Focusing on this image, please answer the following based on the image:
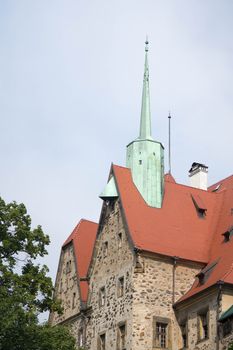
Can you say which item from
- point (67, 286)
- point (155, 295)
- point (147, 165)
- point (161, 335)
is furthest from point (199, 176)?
point (161, 335)

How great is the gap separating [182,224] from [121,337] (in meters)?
6.59

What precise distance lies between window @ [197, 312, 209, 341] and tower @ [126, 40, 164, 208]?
24.0ft

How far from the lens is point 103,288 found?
37625mm

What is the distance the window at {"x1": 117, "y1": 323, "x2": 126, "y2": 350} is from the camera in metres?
34.5

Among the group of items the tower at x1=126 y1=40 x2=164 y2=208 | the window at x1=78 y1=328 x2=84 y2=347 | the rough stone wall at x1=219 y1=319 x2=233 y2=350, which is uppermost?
the tower at x1=126 y1=40 x2=164 y2=208

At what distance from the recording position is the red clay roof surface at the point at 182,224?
35.3m

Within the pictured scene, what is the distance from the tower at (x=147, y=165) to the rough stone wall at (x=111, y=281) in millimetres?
1773

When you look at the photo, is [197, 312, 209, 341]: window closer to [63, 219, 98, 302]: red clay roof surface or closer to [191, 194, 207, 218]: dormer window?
[191, 194, 207, 218]: dormer window

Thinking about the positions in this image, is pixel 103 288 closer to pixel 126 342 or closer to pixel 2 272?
pixel 126 342

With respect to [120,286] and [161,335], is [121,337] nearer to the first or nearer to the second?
[161,335]

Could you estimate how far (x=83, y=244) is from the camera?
42.8 m

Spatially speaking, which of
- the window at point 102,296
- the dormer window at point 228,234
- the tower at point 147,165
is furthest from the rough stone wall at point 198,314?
the tower at point 147,165

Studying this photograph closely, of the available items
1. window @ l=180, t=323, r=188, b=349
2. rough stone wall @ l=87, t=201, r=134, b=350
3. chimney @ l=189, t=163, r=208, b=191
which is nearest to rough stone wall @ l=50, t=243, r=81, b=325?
rough stone wall @ l=87, t=201, r=134, b=350

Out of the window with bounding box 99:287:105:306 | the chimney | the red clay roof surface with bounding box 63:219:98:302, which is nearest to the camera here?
the window with bounding box 99:287:105:306
